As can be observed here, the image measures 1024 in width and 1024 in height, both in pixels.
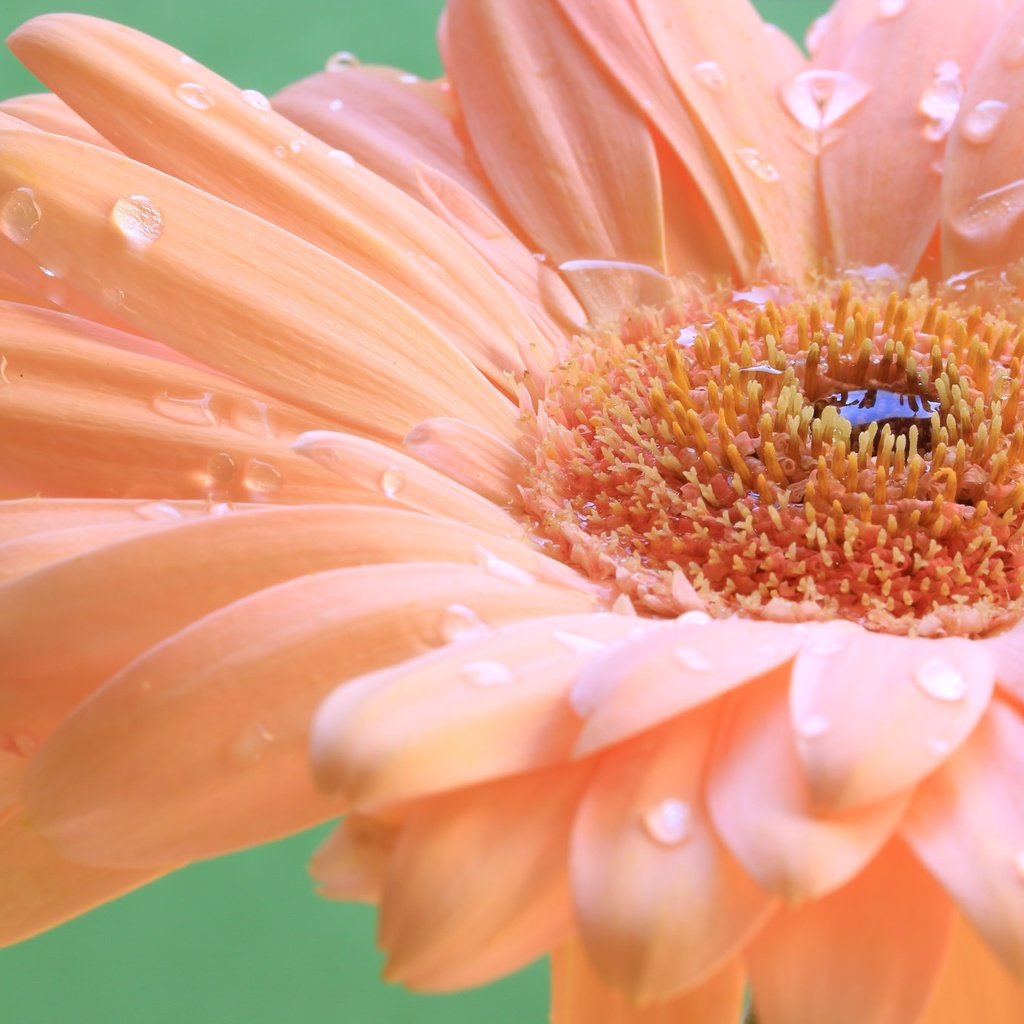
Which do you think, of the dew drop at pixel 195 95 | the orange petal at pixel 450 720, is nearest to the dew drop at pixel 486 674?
the orange petal at pixel 450 720

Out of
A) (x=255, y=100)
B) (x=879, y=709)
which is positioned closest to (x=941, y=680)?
(x=879, y=709)

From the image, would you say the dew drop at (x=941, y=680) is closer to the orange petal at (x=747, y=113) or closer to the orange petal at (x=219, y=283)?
the orange petal at (x=219, y=283)

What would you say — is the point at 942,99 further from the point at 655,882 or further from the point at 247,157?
the point at 655,882

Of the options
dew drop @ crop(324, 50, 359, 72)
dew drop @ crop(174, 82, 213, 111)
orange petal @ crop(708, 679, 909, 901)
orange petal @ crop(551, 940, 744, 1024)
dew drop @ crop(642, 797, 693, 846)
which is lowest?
orange petal @ crop(551, 940, 744, 1024)

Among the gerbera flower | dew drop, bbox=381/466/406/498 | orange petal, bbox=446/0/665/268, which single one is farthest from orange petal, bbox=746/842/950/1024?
orange petal, bbox=446/0/665/268

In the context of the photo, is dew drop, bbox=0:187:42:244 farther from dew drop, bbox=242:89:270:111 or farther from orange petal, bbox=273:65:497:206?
orange petal, bbox=273:65:497:206
